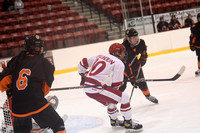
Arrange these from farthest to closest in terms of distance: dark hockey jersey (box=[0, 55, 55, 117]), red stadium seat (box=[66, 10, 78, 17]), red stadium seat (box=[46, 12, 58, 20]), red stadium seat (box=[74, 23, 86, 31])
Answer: red stadium seat (box=[66, 10, 78, 17]) < red stadium seat (box=[46, 12, 58, 20]) < red stadium seat (box=[74, 23, 86, 31]) < dark hockey jersey (box=[0, 55, 55, 117])

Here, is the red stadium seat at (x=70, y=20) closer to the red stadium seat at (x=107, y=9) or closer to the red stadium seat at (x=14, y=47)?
the red stadium seat at (x=107, y=9)

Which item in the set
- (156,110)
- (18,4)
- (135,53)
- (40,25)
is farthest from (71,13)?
(156,110)

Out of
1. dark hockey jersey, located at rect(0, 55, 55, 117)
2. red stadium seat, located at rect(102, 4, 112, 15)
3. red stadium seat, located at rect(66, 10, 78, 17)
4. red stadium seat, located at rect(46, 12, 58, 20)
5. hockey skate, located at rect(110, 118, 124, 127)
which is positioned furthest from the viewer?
red stadium seat, located at rect(102, 4, 112, 15)

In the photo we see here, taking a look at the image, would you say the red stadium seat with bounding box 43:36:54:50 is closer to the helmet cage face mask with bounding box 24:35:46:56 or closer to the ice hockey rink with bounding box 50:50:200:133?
the ice hockey rink with bounding box 50:50:200:133

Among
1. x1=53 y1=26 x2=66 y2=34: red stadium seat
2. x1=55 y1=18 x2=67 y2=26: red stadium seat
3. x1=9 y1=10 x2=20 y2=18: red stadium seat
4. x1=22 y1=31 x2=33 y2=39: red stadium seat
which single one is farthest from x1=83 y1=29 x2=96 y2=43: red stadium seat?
x1=9 y1=10 x2=20 y2=18: red stadium seat

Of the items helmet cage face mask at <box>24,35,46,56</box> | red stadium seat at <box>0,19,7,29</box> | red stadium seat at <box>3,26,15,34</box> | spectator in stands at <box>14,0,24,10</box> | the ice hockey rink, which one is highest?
spectator in stands at <box>14,0,24,10</box>

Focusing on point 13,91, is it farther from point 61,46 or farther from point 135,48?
point 61,46

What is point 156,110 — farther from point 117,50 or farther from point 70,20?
point 70,20

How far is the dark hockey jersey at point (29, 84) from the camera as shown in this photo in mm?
1896

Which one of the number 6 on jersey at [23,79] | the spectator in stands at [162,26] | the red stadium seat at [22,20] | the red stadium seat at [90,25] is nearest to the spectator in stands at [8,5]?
the red stadium seat at [22,20]

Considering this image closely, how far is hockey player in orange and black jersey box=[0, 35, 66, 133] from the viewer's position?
6.23 ft

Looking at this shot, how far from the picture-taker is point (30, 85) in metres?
1.90

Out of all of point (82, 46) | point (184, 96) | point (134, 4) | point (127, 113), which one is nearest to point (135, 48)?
point (184, 96)

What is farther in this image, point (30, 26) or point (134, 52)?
point (30, 26)
